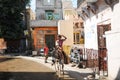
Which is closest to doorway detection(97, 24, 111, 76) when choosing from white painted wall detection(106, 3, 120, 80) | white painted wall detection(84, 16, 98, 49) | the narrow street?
white painted wall detection(84, 16, 98, 49)

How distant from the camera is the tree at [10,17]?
1860 inches

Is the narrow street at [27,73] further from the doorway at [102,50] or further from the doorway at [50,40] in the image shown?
the doorway at [50,40]

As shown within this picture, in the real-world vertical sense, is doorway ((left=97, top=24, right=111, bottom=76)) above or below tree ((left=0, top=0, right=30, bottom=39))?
below

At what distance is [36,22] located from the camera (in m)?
49.3

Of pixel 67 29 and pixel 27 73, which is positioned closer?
pixel 27 73

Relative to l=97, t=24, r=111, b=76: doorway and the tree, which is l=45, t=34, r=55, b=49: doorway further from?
l=97, t=24, r=111, b=76: doorway

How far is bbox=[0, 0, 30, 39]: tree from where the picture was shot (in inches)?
1860

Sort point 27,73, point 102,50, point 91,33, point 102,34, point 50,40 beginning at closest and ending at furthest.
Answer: point 102,50
point 102,34
point 27,73
point 91,33
point 50,40

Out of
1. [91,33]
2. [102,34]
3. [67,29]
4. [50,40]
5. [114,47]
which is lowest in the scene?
[114,47]

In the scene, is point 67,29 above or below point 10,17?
below

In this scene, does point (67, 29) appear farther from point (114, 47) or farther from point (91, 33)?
point (114, 47)

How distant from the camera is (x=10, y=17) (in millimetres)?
49000

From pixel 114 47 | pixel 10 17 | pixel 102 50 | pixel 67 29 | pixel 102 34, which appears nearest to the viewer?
pixel 114 47

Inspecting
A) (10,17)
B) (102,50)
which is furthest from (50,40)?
(102,50)
